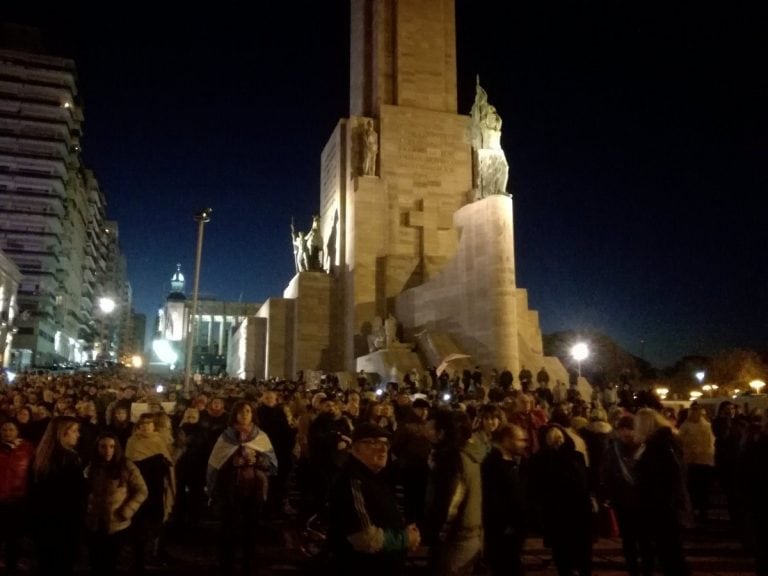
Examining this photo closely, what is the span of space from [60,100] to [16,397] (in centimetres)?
6166

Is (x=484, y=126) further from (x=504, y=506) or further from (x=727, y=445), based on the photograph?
(x=504, y=506)

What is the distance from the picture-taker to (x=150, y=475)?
5949 mm

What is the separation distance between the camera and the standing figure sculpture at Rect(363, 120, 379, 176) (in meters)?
34.6

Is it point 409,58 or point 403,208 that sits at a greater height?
point 409,58

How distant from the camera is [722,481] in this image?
28.6 ft

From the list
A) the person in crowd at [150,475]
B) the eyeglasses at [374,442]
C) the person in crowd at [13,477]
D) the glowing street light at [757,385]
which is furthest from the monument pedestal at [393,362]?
the glowing street light at [757,385]

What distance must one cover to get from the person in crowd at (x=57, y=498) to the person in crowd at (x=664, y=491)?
14.4ft

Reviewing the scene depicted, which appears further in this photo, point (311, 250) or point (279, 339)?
point (311, 250)

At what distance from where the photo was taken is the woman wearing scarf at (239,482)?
5660 mm

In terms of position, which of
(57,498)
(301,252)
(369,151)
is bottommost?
(57,498)

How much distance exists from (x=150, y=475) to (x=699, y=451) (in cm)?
673

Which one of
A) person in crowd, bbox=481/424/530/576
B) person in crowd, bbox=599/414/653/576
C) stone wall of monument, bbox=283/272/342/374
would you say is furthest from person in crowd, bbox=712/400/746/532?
stone wall of monument, bbox=283/272/342/374

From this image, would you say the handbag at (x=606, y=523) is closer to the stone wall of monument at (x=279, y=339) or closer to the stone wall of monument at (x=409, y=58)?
the stone wall of monument at (x=279, y=339)

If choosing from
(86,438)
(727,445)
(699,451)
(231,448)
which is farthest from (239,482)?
(727,445)
